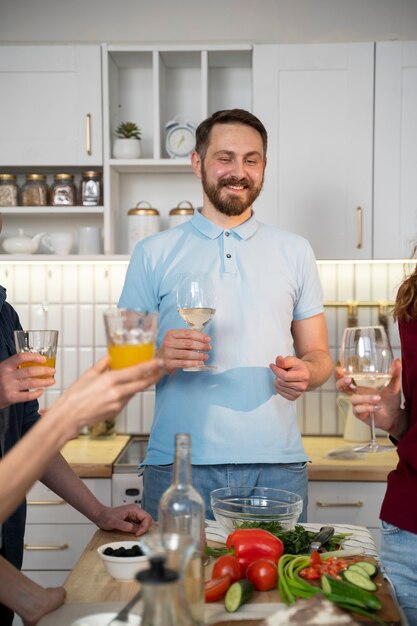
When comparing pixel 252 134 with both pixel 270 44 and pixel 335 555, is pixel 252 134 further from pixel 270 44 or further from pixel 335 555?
pixel 335 555

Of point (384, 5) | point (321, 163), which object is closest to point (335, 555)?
point (321, 163)

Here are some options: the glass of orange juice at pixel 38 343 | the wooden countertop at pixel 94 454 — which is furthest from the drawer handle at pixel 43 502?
the glass of orange juice at pixel 38 343

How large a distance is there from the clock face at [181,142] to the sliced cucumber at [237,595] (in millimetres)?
2206

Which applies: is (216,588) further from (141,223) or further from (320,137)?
(320,137)

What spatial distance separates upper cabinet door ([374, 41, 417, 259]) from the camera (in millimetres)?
3172

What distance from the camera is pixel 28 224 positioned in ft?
11.7

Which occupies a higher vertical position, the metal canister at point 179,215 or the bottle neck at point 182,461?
the metal canister at point 179,215

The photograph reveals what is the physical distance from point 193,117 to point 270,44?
45cm

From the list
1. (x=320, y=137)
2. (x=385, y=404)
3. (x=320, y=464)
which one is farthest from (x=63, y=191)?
(x=385, y=404)

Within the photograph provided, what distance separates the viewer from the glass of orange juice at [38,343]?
1.72 m

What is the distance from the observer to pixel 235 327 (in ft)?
7.43

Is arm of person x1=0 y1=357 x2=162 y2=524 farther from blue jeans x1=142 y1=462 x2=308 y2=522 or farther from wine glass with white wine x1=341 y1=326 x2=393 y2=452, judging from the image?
blue jeans x1=142 y1=462 x2=308 y2=522

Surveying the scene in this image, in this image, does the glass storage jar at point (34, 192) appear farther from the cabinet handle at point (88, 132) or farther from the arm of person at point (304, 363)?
the arm of person at point (304, 363)

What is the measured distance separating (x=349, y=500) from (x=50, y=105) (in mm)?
1984
